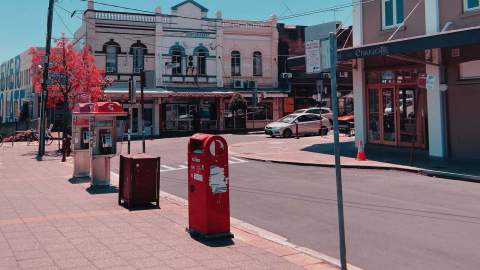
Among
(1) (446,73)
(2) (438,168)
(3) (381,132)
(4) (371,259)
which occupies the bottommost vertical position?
(4) (371,259)

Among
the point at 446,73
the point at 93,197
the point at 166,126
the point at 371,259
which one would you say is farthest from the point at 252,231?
the point at 166,126

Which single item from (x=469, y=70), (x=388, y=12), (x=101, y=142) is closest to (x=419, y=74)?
(x=469, y=70)

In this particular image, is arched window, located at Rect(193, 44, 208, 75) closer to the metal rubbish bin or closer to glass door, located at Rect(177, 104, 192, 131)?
glass door, located at Rect(177, 104, 192, 131)

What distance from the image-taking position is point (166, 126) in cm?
3922

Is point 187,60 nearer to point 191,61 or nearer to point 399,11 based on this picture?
point 191,61

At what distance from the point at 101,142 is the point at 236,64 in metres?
29.1

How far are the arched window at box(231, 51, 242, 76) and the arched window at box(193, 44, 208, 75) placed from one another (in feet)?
7.85

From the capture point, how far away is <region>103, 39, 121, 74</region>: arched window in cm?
3694

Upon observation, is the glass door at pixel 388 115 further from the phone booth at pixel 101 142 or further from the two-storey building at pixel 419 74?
the phone booth at pixel 101 142

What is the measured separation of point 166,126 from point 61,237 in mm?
32139

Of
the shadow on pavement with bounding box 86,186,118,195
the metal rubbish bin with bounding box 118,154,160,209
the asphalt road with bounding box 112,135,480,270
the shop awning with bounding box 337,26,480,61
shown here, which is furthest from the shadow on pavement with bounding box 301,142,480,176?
the shadow on pavement with bounding box 86,186,118,195

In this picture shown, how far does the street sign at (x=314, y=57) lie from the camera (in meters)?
5.62

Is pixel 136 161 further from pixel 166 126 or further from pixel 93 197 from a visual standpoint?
pixel 166 126

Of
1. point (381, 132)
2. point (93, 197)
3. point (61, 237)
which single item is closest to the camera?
point (61, 237)
